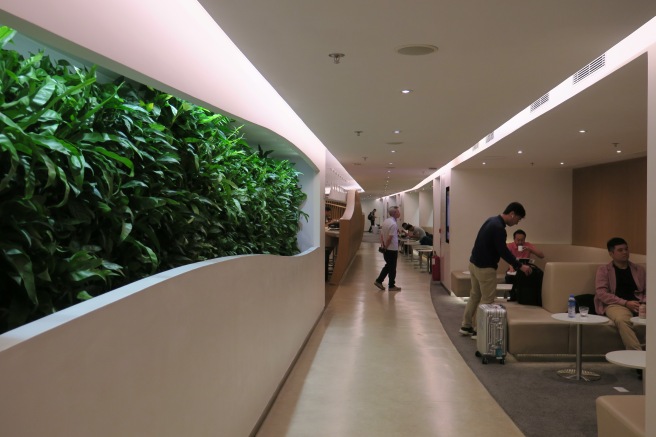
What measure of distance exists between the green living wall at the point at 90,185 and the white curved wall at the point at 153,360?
0.21 metres

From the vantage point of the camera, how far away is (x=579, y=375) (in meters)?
5.19

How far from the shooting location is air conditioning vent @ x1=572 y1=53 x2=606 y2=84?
387 centimetres

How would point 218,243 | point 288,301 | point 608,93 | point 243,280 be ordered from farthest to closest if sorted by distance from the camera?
point 288,301 → point 608,93 → point 218,243 → point 243,280

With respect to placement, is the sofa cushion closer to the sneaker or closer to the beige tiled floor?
the sneaker

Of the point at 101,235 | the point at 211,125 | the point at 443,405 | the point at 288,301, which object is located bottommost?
the point at 443,405

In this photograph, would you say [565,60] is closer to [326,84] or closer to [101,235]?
[326,84]

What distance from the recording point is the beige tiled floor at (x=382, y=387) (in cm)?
407

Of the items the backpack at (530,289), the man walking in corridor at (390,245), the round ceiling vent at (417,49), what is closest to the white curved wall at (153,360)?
the round ceiling vent at (417,49)

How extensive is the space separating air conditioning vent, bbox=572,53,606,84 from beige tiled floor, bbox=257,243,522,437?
2629mm

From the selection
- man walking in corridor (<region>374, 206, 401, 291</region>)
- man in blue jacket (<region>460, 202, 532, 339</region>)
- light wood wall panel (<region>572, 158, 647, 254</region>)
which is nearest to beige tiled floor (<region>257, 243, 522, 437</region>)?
man in blue jacket (<region>460, 202, 532, 339</region>)

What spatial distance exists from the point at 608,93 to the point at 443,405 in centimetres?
276

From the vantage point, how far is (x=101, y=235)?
226 cm

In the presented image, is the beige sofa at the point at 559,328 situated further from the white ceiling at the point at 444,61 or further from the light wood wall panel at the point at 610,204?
the light wood wall panel at the point at 610,204

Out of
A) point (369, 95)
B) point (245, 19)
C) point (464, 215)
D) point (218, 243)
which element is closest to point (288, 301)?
point (218, 243)
